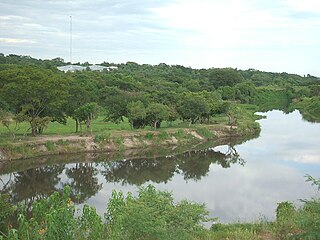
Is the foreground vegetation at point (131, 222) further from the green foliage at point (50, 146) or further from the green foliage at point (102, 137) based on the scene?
the green foliage at point (102, 137)

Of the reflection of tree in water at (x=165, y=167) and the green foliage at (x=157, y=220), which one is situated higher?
the green foliage at (x=157, y=220)

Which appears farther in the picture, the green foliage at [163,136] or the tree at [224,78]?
the tree at [224,78]

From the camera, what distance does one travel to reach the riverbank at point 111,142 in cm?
3596

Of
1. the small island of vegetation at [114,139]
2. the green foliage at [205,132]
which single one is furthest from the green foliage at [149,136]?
the green foliage at [205,132]

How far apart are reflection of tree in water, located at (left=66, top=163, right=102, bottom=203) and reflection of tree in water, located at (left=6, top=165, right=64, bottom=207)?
3.54ft

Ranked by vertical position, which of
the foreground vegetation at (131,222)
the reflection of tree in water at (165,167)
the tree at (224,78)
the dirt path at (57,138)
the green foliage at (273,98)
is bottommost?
the reflection of tree in water at (165,167)

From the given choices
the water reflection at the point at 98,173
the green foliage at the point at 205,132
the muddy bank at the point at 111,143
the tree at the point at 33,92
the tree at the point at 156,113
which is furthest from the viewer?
the green foliage at the point at 205,132

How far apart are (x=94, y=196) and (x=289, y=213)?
558 inches

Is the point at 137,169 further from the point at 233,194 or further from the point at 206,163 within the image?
the point at 233,194

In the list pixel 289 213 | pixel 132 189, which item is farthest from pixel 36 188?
pixel 289 213

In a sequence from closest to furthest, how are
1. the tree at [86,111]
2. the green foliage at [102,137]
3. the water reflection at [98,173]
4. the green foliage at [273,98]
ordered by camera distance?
the water reflection at [98,173], the tree at [86,111], the green foliage at [102,137], the green foliage at [273,98]

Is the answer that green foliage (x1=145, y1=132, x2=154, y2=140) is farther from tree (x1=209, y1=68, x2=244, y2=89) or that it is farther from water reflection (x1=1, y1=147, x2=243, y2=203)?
tree (x1=209, y1=68, x2=244, y2=89)

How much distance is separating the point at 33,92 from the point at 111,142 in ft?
28.5

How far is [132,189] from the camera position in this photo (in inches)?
1117
